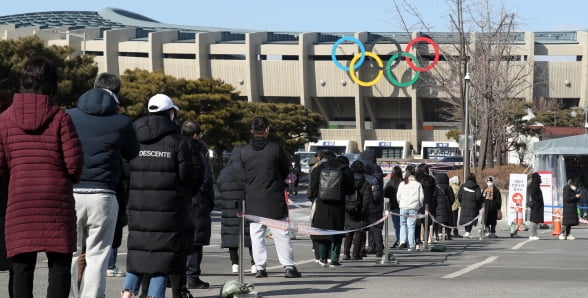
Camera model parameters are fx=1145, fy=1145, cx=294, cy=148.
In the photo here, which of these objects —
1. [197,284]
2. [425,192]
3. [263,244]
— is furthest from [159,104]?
[425,192]

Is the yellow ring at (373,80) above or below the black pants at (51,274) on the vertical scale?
above

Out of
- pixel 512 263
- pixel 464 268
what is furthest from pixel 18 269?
pixel 512 263

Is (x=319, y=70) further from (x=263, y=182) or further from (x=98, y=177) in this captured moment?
(x=98, y=177)

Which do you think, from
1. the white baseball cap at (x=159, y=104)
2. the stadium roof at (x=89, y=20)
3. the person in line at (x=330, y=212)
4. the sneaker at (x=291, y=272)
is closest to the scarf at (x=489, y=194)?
the person in line at (x=330, y=212)

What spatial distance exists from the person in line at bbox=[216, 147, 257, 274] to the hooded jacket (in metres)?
4.30

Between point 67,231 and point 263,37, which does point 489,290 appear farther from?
point 263,37

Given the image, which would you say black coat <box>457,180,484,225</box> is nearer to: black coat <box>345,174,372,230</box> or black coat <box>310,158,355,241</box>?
black coat <box>345,174,372,230</box>

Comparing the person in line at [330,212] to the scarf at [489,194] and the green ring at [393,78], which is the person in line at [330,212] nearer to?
the scarf at [489,194]

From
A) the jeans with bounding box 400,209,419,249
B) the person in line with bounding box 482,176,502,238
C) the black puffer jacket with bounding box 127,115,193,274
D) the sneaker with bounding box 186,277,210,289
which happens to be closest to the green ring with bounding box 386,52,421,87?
the person in line with bounding box 482,176,502,238

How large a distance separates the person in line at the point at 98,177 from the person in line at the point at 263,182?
159 inches

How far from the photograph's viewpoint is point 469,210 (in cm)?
2586

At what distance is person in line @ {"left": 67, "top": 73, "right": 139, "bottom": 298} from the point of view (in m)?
7.45

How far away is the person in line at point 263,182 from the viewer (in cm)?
1171

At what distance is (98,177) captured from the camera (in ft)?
24.6
